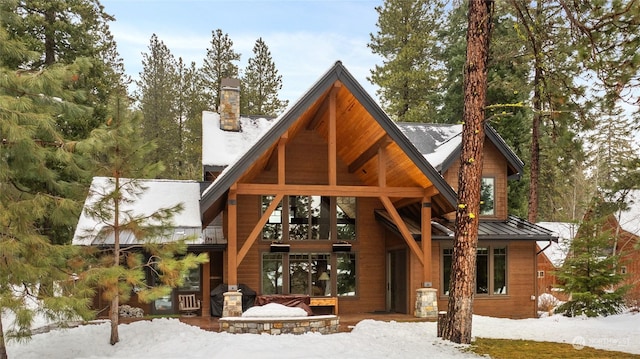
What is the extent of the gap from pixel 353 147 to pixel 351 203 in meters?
2.01

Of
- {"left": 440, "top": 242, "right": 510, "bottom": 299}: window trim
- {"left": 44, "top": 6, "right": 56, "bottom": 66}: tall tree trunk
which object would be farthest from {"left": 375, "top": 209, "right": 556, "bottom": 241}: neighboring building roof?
{"left": 44, "top": 6, "right": 56, "bottom": 66}: tall tree trunk

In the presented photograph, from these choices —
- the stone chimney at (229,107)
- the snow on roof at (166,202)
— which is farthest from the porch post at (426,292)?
the stone chimney at (229,107)

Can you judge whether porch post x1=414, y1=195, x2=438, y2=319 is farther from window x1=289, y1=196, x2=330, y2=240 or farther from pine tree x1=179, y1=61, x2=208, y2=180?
pine tree x1=179, y1=61, x2=208, y2=180

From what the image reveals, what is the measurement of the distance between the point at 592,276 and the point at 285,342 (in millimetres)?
8786

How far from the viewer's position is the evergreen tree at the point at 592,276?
13.4 meters

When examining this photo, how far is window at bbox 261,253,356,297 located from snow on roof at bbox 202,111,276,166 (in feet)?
10.1

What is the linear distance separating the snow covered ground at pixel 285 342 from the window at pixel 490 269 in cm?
317

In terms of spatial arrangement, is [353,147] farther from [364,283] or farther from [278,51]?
[278,51]

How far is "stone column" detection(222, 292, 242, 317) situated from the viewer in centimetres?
1171

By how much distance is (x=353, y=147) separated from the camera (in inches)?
571

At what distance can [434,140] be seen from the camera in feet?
56.9

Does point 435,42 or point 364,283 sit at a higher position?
point 435,42

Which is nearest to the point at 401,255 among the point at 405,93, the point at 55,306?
the point at 55,306

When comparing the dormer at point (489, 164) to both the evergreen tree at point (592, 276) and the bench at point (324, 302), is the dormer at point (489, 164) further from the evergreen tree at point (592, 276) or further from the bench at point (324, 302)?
the bench at point (324, 302)
